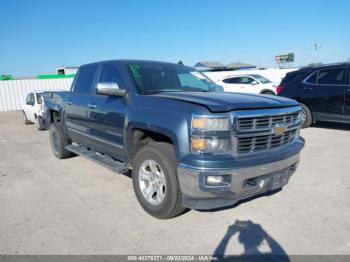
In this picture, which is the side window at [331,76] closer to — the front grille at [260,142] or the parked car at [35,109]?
the front grille at [260,142]

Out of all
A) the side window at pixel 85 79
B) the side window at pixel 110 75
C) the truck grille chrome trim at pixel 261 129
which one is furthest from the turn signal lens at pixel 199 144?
the side window at pixel 85 79

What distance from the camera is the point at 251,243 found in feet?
10.4

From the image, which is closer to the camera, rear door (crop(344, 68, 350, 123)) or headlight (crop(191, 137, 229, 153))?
Result: headlight (crop(191, 137, 229, 153))

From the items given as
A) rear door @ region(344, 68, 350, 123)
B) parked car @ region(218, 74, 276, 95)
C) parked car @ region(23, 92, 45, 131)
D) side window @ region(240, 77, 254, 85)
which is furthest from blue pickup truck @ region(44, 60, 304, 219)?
side window @ region(240, 77, 254, 85)

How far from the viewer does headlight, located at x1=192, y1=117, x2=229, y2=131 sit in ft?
10.1

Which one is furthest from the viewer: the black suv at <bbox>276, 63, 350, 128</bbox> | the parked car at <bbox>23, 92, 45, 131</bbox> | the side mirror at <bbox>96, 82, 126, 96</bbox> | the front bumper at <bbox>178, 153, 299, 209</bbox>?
the parked car at <bbox>23, 92, 45, 131</bbox>

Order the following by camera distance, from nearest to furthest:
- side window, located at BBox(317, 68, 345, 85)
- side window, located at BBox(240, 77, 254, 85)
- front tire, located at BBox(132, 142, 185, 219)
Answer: front tire, located at BBox(132, 142, 185, 219)
side window, located at BBox(317, 68, 345, 85)
side window, located at BBox(240, 77, 254, 85)

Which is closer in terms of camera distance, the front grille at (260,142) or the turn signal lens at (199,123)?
the turn signal lens at (199,123)

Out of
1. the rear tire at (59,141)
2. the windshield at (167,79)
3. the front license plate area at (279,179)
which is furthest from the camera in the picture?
the rear tire at (59,141)

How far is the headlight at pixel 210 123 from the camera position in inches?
121

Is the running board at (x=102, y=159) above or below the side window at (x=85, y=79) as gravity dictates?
below

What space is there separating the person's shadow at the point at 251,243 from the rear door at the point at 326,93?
6.18 meters

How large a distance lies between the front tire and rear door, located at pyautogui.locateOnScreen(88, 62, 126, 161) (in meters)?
0.65

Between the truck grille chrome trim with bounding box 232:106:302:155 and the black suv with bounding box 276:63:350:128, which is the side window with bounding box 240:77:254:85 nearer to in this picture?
the black suv with bounding box 276:63:350:128
